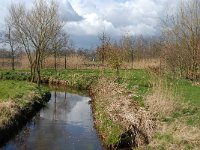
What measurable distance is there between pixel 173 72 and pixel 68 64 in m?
27.2

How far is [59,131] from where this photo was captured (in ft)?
Answer: 75.4

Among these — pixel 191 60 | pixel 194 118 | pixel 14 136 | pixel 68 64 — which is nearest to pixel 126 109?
pixel 194 118

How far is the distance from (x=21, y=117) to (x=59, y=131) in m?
2.53

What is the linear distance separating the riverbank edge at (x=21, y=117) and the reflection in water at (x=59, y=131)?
31cm

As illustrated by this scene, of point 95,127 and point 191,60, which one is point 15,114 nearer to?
point 95,127

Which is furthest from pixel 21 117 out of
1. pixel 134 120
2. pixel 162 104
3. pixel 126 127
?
pixel 162 104

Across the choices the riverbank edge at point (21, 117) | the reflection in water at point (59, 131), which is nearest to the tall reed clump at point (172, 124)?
the reflection in water at point (59, 131)

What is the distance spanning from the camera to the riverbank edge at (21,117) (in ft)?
65.2

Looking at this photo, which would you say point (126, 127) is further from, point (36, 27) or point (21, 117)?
point (36, 27)

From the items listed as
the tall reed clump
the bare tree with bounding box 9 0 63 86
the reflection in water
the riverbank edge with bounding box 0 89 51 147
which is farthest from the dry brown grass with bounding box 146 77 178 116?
the bare tree with bounding box 9 0 63 86

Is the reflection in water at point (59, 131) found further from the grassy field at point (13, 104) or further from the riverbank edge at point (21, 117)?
the grassy field at point (13, 104)

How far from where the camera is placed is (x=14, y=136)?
2106 cm

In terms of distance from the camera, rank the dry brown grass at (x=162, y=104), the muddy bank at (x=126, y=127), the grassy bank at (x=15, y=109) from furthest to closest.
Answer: the dry brown grass at (x=162, y=104)
the grassy bank at (x=15, y=109)
the muddy bank at (x=126, y=127)

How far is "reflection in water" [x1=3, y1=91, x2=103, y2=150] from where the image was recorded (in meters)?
19.5
